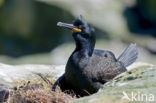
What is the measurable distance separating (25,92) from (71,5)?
12.0 m

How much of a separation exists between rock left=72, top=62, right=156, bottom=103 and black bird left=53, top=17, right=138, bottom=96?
888 millimetres

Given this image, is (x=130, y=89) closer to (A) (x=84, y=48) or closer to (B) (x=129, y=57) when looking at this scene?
(A) (x=84, y=48)

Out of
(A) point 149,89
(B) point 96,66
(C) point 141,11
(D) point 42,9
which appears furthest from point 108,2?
(A) point 149,89

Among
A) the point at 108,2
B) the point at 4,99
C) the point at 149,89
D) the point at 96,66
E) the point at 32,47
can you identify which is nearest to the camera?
the point at 149,89

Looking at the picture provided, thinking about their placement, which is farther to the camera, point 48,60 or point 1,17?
point 1,17

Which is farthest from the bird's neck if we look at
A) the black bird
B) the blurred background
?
the blurred background

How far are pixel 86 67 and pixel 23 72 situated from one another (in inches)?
46.3

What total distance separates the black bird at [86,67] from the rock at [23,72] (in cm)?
55

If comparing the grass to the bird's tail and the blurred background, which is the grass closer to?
the bird's tail

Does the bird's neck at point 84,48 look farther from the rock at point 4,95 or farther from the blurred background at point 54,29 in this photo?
the blurred background at point 54,29

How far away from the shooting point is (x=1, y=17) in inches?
768

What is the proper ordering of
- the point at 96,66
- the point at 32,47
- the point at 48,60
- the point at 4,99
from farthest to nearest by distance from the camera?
the point at 32,47 < the point at 48,60 < the point at 96,66 < the point at 4,99

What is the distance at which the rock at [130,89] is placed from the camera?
224 inches

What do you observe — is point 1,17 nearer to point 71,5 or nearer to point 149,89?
point 71,5
